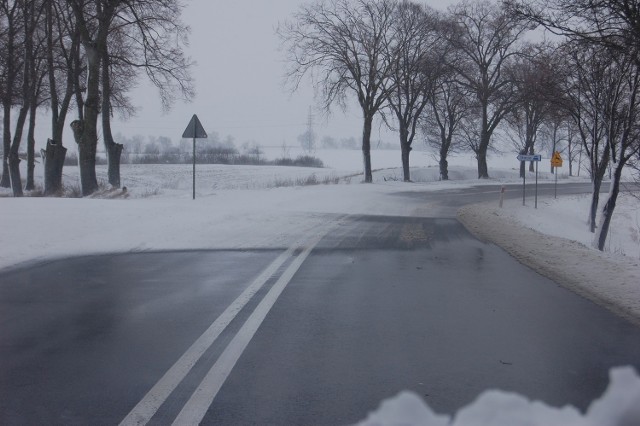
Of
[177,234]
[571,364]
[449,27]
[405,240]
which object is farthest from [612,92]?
[449,27]

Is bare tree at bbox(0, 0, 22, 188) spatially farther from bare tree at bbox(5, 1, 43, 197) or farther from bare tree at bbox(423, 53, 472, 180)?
bare tree at bbox(423, 53, 472, 180)

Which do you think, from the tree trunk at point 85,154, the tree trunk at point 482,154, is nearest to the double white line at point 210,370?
the tree trunk at point 85,154

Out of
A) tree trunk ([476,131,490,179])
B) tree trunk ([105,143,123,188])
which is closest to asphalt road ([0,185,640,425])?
tree trunk ([105,143,123,188])

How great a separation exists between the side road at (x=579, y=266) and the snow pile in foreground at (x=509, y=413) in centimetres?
283

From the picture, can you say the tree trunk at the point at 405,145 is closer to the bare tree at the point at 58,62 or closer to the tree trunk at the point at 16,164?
the bare tree at the point at 58,62

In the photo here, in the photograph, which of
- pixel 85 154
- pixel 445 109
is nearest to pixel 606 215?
pixel 85 154

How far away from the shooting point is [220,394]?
4.92 meters

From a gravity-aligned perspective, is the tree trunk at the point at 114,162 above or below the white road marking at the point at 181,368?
above

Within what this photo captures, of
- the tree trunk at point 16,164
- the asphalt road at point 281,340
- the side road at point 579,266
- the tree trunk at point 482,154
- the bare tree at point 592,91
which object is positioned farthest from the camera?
the tree trunk at point 482,154

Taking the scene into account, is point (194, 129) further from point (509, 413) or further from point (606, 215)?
point (509, 413)

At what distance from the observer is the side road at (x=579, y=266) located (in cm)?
872

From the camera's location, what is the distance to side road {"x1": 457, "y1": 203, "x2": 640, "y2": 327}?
8.72m

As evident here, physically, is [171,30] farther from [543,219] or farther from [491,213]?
[543,219]

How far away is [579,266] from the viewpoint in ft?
38.2
